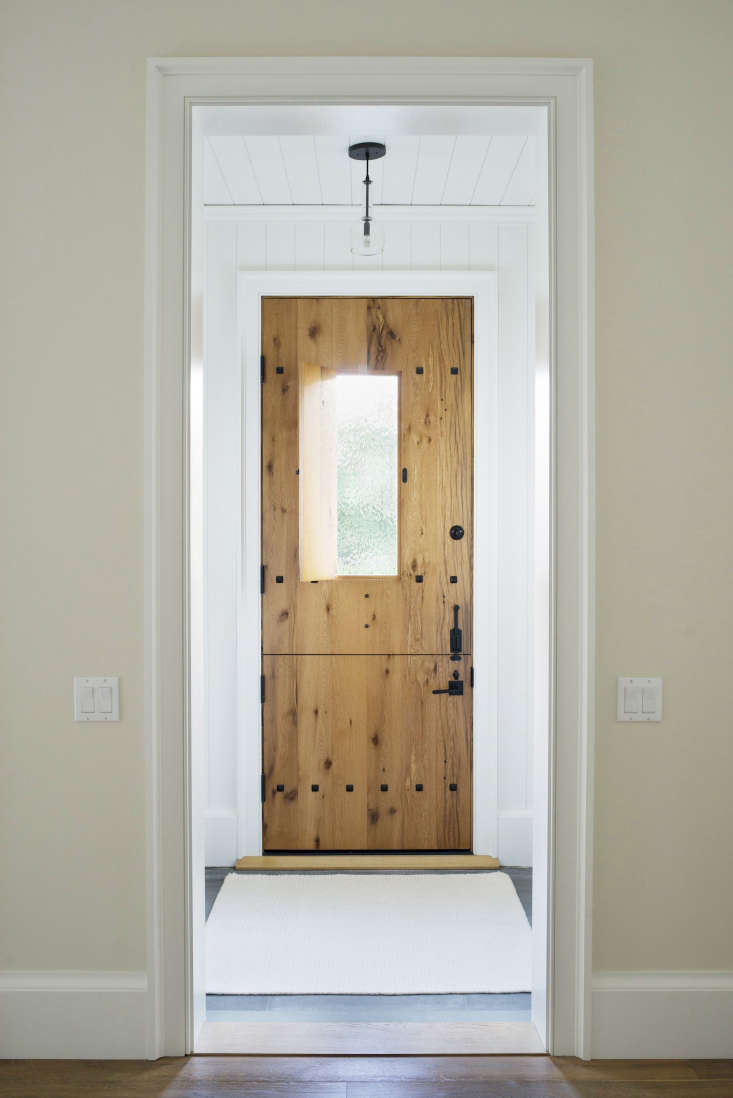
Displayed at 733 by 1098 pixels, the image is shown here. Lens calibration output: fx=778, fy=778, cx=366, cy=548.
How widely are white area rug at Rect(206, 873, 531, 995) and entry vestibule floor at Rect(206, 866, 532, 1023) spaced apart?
3 cm

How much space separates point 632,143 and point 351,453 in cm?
163

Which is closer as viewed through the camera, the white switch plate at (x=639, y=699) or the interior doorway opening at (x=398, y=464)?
the white switch plate at (x=639, y=699)

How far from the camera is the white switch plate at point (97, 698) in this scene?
1879 mm

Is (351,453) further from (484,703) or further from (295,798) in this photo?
(295,798)

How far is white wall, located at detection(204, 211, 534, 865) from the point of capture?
317cm

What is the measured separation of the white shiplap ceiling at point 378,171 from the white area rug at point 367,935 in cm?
255

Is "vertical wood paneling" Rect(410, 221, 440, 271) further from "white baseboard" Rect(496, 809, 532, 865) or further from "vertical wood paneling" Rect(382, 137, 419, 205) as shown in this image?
"white baseboard" Rect(496, 809, 532, 865)

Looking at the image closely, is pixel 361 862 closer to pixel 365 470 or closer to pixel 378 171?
pixel 365 470

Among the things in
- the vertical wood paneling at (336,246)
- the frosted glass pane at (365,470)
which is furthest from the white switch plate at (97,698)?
the vertical wood paneling at (336,246)

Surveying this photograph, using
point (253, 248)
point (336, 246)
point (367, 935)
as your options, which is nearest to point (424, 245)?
point (336, 246)

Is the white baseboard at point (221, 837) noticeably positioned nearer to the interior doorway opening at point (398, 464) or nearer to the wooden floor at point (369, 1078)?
the interior doorway opening at point (398, 464)

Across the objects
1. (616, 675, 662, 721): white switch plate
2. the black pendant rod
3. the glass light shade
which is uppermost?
the black pendant rod

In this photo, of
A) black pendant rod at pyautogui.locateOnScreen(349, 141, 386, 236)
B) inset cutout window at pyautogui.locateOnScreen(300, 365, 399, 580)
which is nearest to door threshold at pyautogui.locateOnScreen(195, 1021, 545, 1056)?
inset cutout window at pyautogui.locateOnScreen(300, 365, 399, 580)

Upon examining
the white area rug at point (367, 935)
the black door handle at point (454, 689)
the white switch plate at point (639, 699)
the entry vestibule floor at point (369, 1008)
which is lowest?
the white area rug at point (367, 935)
